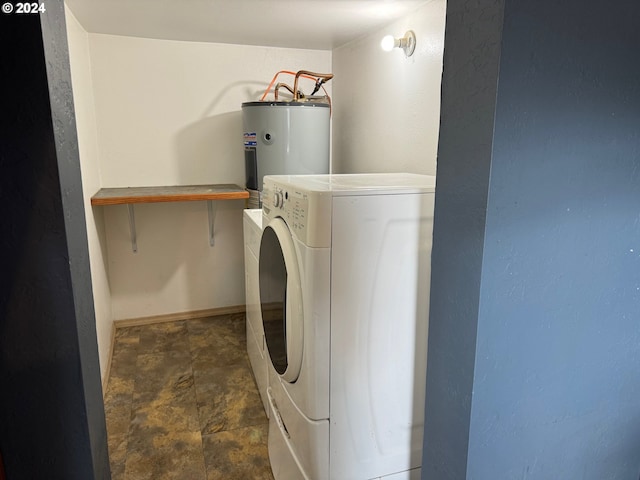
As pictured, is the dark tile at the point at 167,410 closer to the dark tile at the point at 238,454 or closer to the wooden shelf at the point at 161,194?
the dark tile at the point at 238,454

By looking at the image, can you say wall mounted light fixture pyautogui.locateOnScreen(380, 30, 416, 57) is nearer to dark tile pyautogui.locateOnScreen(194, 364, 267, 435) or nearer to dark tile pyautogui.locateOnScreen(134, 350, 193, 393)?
dark tile pyautogui.locateOnScreen(194, 364, 267, 435)

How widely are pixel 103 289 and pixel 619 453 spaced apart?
247 cm

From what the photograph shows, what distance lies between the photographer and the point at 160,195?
246 centimetres

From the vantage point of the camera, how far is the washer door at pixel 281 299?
1337mm

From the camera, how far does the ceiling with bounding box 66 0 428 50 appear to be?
1.96 meters

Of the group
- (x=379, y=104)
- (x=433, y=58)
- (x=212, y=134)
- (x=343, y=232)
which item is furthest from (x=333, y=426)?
(x=212, y=134)

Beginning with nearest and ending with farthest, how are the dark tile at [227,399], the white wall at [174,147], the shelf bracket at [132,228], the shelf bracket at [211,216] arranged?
the dark tile at [227,399]
the white wall at [174,147]
the shelf bracket at [132,228]
the shelf bracket at [211,216]

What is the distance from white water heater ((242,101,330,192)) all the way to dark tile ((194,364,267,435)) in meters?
1.07

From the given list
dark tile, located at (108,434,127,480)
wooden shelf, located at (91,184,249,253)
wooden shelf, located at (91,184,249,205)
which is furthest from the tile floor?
wooden shelf, located at (91,184,249,205)

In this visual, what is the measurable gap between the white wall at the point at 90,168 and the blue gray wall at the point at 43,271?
136 centimetres

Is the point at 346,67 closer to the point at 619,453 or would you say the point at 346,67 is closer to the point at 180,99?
the point at 180,99

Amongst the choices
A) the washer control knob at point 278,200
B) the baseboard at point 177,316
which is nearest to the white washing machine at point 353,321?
the washer control knob at point 278,200

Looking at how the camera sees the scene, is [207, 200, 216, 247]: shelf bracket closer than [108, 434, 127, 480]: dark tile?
No

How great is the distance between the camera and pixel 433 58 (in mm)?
1854
